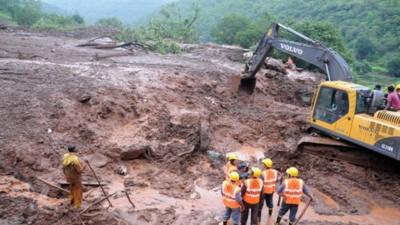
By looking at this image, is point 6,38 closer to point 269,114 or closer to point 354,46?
point 269,114

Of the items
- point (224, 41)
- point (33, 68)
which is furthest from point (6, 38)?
point (224, 41)

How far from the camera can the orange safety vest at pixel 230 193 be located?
882 centimetres

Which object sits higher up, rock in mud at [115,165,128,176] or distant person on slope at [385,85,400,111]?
distant person on slope at [385,85,400,111]

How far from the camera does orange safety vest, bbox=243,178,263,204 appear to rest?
9.01 metres

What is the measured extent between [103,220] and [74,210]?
2.09 ft

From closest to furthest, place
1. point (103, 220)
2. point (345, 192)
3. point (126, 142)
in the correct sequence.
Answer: point (103, 220)
point (345, 192)
point (126, 142)

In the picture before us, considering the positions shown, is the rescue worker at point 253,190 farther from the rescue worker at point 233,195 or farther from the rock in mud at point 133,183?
the rock in mud at point 133,183

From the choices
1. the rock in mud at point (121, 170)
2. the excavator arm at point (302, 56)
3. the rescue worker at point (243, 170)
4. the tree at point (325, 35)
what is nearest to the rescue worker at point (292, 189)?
the rescue worker at point (243, 170)

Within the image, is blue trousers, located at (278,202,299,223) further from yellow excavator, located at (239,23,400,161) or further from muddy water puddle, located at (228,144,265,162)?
muddy water puddle, located at (228,144,265,162)

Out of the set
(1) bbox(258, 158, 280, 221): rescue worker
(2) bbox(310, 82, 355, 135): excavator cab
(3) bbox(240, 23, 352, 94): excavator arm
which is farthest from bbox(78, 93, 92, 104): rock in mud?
(1) bbox(258, 158, 280, 221): rescue worker

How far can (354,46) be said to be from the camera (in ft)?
141

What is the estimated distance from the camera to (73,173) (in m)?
9.59

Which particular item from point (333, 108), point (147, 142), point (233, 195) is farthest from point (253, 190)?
point (147, 142)

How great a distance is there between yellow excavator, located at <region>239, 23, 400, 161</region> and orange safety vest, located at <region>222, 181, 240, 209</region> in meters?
4.45
